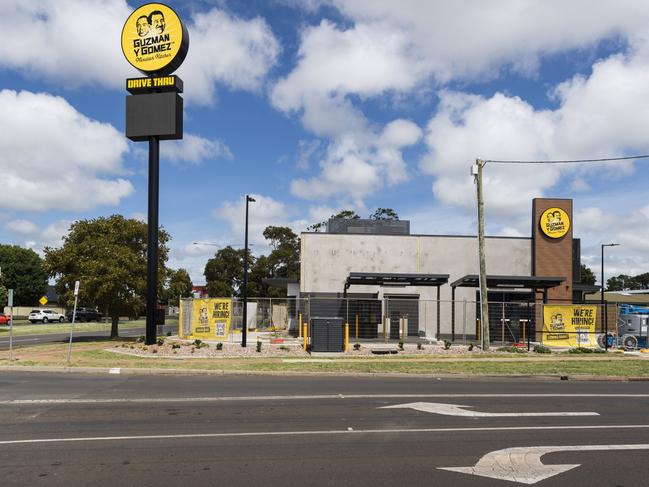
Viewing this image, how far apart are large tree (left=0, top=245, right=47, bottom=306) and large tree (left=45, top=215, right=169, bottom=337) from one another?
51.6 metres

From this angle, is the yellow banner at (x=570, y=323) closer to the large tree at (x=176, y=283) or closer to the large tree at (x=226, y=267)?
the large tree at (x=176, y=283)

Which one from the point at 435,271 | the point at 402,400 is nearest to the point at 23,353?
the point at 402,400

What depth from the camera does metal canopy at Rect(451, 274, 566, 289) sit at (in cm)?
2895

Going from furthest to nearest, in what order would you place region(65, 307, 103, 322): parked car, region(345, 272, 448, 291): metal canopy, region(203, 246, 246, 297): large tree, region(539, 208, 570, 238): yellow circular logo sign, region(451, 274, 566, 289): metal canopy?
region(203, 246, 246, 297): large tree, region(65, 307, 103, 322): parked car, region(539, 208, 570, 238): yellow circular logo sign, region(345, 272, 448, 291): metal canopy, region(451, 274, 566, 289): metal canopy

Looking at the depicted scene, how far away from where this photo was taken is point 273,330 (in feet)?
114

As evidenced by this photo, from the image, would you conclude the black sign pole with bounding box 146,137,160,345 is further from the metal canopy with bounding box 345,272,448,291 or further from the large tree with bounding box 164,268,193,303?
the metal canopy with bounding box 345,272,448,291

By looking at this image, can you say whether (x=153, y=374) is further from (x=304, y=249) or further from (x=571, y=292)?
(x=571, y=292)

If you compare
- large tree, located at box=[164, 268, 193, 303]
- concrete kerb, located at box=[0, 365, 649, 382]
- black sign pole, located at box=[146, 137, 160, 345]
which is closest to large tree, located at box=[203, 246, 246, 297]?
large tree, located at box=[164, 268, 193, 303]

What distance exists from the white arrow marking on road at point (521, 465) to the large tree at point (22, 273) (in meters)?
78.4

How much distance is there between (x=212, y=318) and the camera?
28.0 meters

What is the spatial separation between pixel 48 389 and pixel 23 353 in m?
10.7

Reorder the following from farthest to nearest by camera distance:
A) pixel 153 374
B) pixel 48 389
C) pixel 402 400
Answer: pixel 153 374 → pixel 48 389 → pixel 402 400

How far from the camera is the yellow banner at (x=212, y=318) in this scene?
27.7m

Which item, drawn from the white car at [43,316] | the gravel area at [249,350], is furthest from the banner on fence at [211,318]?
the white car at [43,316]
